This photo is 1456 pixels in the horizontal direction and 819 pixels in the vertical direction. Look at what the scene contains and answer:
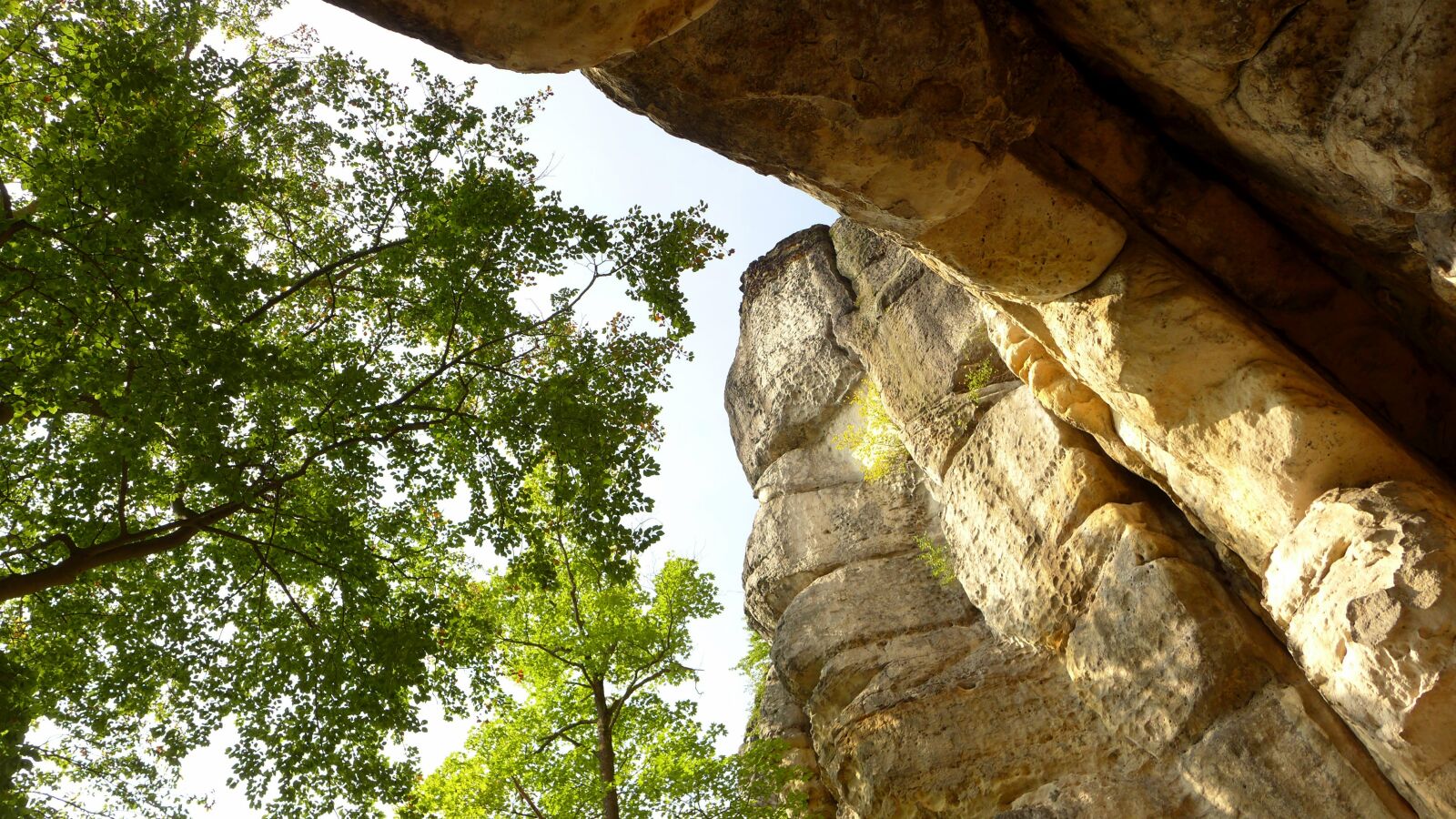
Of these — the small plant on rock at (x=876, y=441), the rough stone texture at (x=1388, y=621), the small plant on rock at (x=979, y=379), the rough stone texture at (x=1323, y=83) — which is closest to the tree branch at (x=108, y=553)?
the rough stone texture at (x=1323, y=83)

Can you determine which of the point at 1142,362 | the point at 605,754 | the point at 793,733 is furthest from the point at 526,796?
the point at 1142,362

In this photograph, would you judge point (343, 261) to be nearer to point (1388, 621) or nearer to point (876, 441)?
point (876, 441)

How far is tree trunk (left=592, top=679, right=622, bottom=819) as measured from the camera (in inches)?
490

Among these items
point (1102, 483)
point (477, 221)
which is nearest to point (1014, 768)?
point (1102, 483)

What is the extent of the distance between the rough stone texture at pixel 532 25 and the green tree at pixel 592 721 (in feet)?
23.4

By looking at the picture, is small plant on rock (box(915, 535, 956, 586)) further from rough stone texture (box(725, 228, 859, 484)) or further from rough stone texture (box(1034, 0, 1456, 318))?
rough stone texture (box(1034, 0, 1456, 318))

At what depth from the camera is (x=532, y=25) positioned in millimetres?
4426

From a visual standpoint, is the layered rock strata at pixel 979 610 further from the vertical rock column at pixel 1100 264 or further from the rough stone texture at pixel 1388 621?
the rough stone texture at pixel 1388 621

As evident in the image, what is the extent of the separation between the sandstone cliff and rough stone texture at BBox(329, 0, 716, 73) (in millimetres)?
16

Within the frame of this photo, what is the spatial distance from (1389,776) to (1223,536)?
211cm

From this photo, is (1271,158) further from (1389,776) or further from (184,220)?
(184,220)

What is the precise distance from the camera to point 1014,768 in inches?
428

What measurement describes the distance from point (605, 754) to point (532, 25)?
11.4 metres

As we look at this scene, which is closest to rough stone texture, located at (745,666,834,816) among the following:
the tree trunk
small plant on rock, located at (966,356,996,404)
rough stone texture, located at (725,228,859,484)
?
the tree trunk
